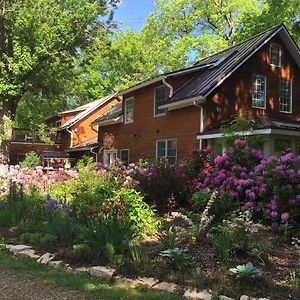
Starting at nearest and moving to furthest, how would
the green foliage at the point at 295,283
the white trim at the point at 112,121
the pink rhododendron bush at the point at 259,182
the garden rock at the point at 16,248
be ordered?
1. the green foliage at the point at 295,283
2. the garden rock at the point at 16,248
3. the pink rhododendron bush at the point at 259,182
4. the white trim at the point at 112,121

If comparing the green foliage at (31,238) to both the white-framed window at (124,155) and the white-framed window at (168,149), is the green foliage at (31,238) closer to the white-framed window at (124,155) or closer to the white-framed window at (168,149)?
the white-framed window at (168,149)

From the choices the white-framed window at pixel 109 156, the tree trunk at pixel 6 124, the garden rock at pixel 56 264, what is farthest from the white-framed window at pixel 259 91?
the tree trunk at pixel 6 124

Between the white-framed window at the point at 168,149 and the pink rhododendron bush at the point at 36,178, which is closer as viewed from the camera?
the pink rhododendron bush at the point at 36,178

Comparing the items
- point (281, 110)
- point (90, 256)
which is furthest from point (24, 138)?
point (90, 256)

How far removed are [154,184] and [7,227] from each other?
3.57 meters

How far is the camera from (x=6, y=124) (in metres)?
30.1

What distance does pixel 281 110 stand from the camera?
2059 centimetres

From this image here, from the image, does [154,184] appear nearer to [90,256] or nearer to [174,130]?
[90,256]

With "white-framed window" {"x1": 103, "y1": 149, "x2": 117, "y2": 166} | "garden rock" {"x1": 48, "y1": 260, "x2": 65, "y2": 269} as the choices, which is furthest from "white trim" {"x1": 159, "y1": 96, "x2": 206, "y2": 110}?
"garden rock" {"x1": 48, "y1": 260, "x2": 65, "y2": 269}

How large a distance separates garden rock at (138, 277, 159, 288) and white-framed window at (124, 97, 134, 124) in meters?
19.0

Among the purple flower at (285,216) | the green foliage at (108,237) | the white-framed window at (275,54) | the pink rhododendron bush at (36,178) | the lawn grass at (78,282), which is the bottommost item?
the lawn grass at (78,282)

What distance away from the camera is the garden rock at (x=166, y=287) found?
5125mm

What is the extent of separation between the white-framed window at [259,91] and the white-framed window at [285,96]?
1.03 m

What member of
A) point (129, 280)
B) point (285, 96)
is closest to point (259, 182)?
point (129, 280)
